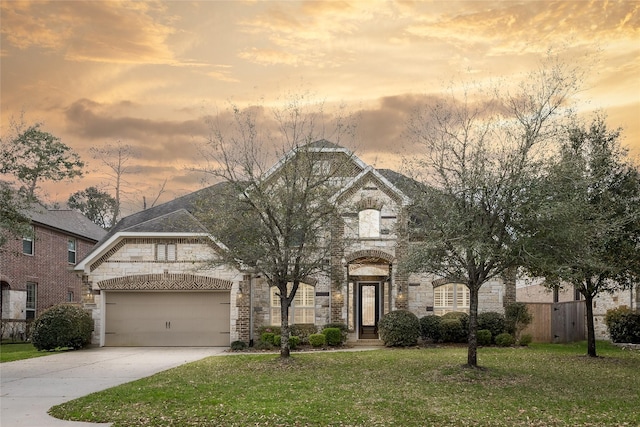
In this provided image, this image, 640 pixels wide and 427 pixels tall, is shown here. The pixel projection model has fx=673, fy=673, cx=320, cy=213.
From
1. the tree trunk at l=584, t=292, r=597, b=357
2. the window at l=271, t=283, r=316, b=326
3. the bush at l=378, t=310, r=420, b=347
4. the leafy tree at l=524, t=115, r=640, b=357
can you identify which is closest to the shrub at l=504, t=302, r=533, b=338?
the bush at l=378, t=310, r=420, b=347

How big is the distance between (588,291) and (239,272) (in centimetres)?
1279

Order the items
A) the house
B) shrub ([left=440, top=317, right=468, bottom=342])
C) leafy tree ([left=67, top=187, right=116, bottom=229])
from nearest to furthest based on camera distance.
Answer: shrub ([left=440, top=317, right=468, bottom=342])
the house
leafy tree ([left=67, top=187, right=116, bottom=229])

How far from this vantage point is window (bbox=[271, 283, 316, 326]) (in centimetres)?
2775

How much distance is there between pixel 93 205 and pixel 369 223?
45808 mm

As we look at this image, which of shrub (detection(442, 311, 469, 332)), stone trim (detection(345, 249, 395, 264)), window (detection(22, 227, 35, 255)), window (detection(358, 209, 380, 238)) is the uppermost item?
window (detection(358, 209, 380, 238))

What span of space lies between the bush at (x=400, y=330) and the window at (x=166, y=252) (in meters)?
8.83

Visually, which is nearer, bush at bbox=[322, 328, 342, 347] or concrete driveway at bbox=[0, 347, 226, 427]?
concrete driveway at bbox=[0, 347, 226, 427]

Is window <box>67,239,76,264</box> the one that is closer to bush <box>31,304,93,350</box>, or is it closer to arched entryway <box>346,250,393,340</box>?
bush <box>31,304,93,350</box>

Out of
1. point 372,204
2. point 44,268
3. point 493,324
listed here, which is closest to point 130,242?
point 372,204

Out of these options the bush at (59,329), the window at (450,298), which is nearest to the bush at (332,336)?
the window at (450,298)

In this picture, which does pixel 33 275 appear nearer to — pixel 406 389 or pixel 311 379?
pixel 311 379

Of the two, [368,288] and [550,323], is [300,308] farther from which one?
[550,323]

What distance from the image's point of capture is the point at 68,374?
18.1 meters

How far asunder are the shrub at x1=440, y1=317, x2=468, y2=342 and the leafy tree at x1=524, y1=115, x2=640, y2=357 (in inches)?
193
